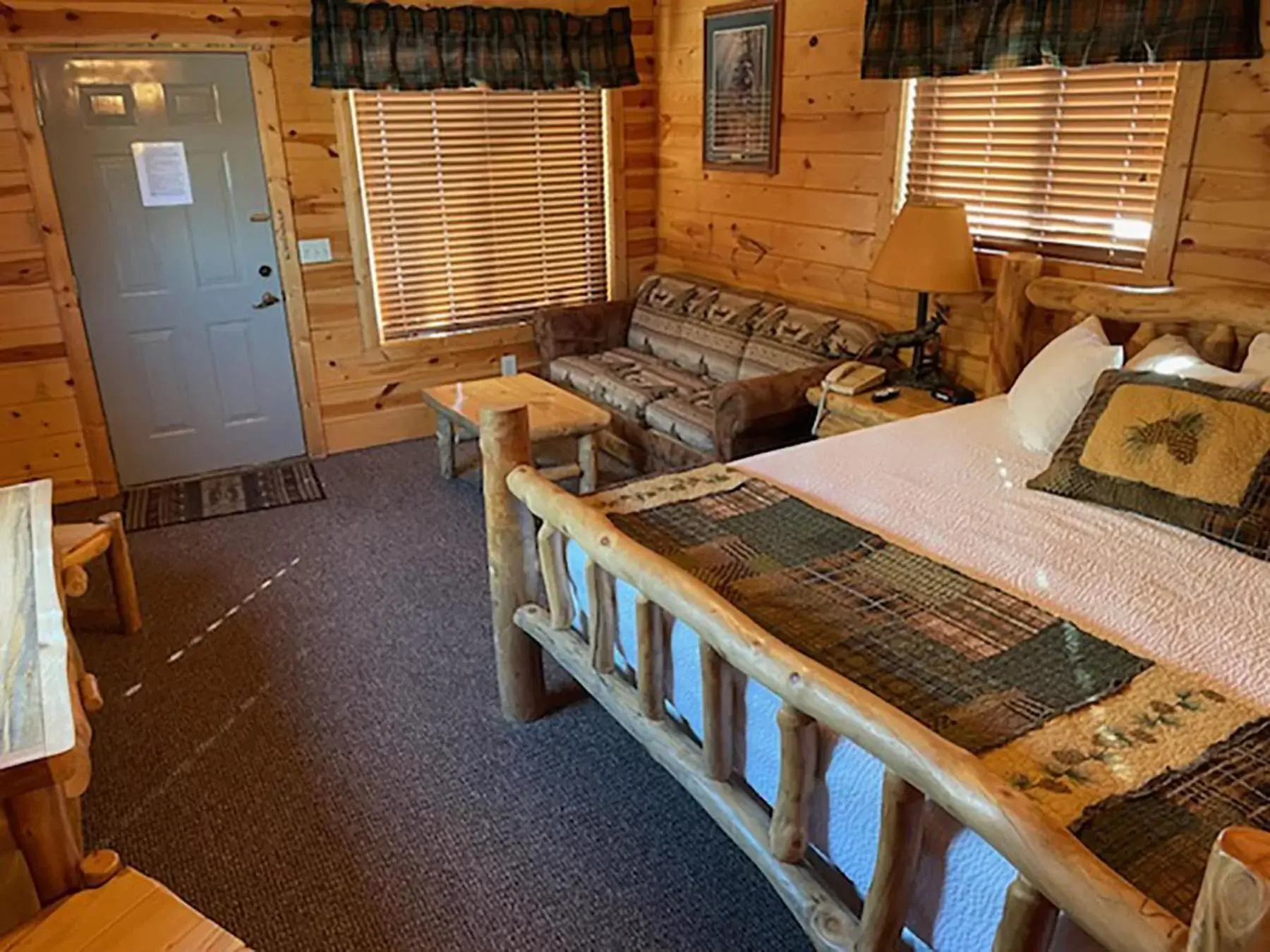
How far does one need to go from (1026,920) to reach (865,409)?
7.84 feet

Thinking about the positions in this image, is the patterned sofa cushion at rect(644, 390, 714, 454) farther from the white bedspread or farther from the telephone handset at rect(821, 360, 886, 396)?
the white bedspread

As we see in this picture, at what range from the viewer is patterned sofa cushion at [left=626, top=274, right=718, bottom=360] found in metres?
4.74

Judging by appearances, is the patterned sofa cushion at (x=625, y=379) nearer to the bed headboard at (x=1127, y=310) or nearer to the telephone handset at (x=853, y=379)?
the telephone handset at (x=853, y=379)

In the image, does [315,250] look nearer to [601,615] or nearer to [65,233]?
[65,233]

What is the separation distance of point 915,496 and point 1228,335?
1.05 m

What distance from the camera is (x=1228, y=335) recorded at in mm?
2629

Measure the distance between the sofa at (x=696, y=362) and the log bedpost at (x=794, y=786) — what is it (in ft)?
6.90

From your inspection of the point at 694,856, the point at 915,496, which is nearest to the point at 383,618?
the point at 694,856

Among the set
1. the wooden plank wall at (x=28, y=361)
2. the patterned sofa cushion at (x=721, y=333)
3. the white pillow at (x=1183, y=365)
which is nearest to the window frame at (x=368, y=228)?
the patterned sofa cushion at (x=721, y=333)

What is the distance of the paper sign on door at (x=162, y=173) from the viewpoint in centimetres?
404

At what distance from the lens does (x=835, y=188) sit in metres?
4.07

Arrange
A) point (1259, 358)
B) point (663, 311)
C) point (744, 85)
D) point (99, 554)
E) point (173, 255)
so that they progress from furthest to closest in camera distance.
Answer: point (663, 311)
point (744, 85)
point (173, 255)
point (99, 554)
point (1259, 358)

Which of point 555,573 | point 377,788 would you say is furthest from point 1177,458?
point 377,788

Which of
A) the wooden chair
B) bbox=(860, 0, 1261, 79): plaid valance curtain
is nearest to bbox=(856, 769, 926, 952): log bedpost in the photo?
the wooden chair
